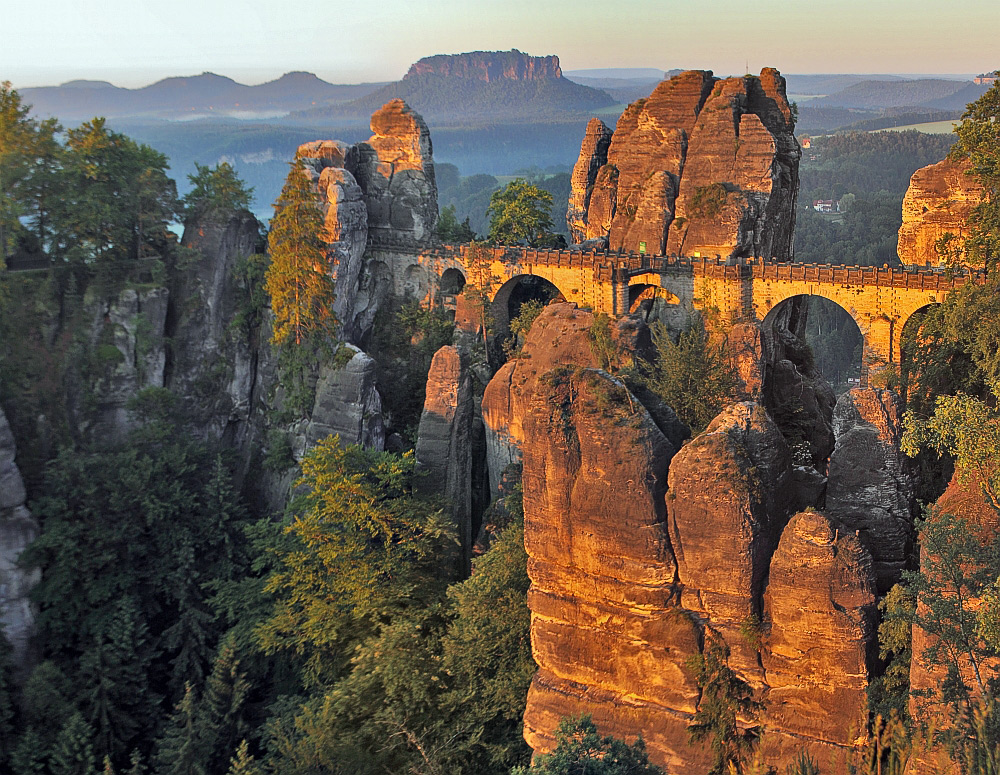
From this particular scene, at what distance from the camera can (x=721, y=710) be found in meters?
14.1

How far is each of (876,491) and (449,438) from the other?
16.1m

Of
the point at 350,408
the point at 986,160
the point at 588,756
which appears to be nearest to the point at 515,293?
the point at 350,408

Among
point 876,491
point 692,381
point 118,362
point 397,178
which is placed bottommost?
point 118,362

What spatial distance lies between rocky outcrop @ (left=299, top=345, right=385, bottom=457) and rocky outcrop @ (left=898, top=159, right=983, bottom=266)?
1975 centimetres

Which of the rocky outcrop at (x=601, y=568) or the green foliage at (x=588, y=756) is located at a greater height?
the rocky outcrop at (x=601, y=568)

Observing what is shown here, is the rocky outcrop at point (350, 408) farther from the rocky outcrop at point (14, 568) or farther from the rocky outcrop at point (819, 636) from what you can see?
the rocky outcrop at point (819, 636)

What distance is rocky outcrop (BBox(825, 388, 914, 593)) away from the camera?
50.8 feet

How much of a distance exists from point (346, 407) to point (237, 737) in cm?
1227

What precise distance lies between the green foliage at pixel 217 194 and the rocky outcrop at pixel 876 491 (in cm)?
2900

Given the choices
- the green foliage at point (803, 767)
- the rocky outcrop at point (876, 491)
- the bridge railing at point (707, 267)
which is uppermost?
the bridge railing at point (707, 267)

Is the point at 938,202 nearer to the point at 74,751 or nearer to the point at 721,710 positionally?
the point at 721,710

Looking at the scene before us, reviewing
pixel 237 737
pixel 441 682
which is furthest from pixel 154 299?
pixel 441 682

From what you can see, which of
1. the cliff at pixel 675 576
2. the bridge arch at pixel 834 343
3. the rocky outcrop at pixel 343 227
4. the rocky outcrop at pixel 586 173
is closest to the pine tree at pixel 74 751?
the cliff at pixel 675 576

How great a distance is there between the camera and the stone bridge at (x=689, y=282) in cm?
3362
